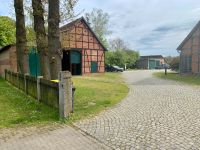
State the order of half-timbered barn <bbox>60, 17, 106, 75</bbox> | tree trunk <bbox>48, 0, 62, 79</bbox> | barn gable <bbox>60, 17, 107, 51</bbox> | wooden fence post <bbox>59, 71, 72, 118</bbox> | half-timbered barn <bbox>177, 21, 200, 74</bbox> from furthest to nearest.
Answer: half-timbered barn <bbox>60, 17, 106, 75</bbox> < barn gable <bbox>60, 17, 107, 51</bbox> < half-timbered barn <bbox>177, 21, 200, 74</bbox> < tree trunk <bbox>48, 0, 62, 79</bbox> < wooden fence post <bbox>59, 71, 72, 118</bbox>

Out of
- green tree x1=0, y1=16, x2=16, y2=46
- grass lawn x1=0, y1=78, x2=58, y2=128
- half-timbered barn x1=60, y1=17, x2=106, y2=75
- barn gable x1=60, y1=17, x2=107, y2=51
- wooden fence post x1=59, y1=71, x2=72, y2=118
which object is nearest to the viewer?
grass lawn x1=0, y1=78, x2=58, y2=128

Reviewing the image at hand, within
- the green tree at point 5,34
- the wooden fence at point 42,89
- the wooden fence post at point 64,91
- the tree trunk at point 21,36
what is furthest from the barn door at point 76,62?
the wooden fence post at point 64,91

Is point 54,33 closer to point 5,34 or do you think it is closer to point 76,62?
point 76,62

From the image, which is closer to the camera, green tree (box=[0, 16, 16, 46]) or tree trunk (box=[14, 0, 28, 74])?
tree trunk (box=[14, 0, 28, 74])

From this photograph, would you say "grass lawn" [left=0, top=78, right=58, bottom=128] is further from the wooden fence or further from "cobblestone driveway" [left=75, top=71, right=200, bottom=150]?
"cobblestone driveway" [left=75, top=71, right=200, bottom=150]

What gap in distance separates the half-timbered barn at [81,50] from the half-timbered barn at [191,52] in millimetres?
10899

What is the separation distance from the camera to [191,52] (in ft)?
100

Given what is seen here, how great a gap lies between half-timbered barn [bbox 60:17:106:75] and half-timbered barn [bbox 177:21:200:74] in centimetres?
1090

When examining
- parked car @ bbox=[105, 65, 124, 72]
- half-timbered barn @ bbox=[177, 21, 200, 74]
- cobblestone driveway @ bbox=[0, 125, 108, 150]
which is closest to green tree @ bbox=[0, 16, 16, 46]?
parked car @ bbox=[105, 65, 124, 72]

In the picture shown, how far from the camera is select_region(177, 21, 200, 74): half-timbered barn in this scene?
2948 cm

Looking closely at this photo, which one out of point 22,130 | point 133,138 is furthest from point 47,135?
point 133,138

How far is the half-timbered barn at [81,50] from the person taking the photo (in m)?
30.3

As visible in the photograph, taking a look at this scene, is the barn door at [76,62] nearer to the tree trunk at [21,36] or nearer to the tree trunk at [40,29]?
the tree trunk at [21,36]

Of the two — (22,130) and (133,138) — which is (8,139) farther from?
(133,138)
